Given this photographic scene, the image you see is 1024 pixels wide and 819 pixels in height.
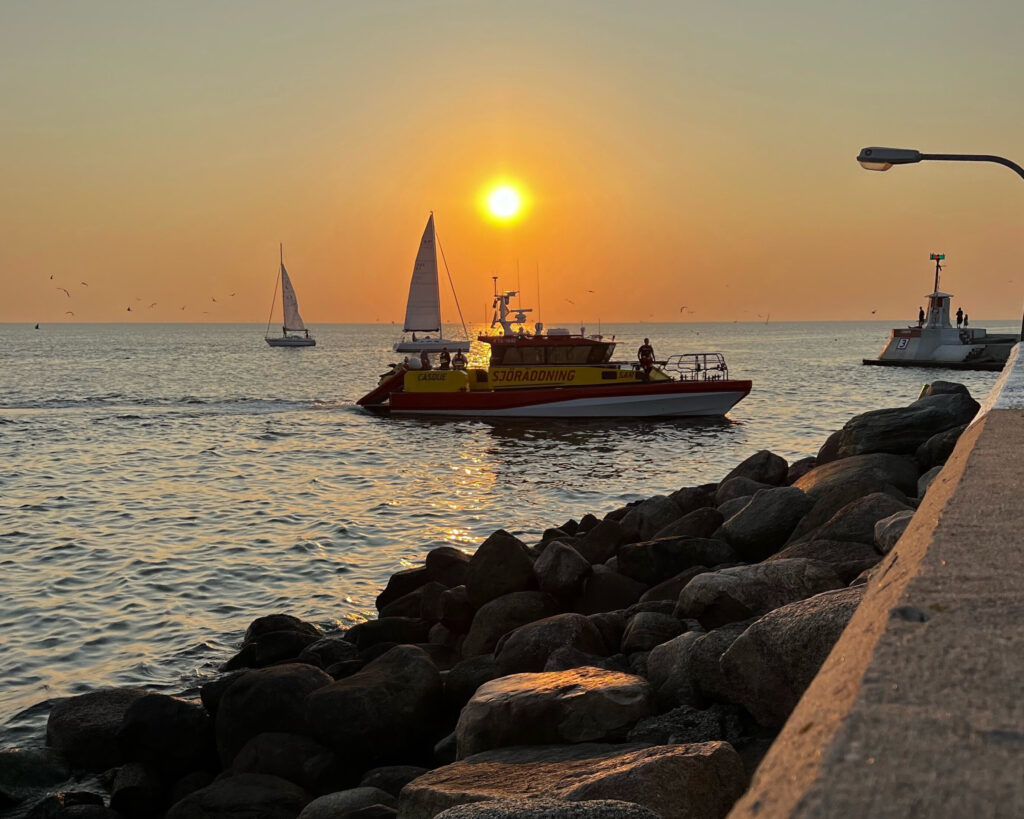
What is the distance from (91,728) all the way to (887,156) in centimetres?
1259

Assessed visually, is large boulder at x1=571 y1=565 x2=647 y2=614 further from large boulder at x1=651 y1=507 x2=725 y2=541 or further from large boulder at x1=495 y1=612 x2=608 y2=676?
large boulder at x1=495 y1=612 x2=608 y2=676

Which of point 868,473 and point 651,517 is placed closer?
point 868,473

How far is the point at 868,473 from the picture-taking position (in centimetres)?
923

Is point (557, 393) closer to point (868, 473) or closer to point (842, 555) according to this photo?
point (868, 473)

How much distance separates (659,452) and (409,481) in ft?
24.9

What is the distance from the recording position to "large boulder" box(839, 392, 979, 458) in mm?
11148

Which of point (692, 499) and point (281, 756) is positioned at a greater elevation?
point (692, 499)

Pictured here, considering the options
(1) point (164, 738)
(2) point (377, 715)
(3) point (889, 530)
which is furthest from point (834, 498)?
(1) point (164, 738)

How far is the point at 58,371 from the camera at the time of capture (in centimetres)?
7525

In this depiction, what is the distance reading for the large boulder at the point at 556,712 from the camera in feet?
16.1

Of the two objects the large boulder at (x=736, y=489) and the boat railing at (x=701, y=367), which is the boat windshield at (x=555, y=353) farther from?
the large boulder at (x=736, y=489)

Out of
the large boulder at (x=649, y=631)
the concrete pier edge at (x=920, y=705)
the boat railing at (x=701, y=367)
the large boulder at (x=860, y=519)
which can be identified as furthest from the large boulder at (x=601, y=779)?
the boat railing at (x=701, y=367)

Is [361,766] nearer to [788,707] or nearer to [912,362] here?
[788,707]

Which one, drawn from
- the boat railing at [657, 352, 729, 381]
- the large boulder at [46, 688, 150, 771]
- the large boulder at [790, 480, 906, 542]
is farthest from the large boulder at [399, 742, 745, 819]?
the boat railing at [657, 352, 729, 381]
